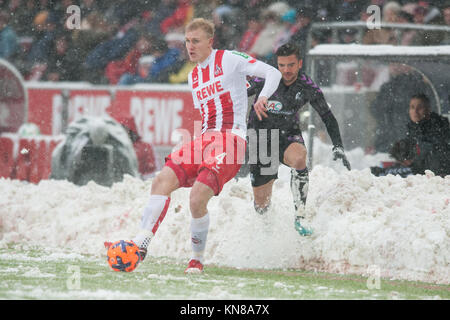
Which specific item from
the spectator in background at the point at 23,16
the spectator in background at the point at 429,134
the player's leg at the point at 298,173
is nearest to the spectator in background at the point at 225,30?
the spectator in background at the point at 23,16

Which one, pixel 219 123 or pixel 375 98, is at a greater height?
pixel 375 98

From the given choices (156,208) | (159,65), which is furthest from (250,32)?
(156,208)

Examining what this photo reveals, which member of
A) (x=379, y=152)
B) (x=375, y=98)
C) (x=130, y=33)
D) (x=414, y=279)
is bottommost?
(x=414, y=279)

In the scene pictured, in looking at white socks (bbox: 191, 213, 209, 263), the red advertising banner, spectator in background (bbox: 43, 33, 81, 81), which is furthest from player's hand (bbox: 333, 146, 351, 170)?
spectator in background (bbox: 43, 33, 81, 81)

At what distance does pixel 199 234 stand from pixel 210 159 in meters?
0.57

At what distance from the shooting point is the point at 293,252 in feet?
20.6

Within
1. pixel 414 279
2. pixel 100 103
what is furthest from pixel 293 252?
pixel 100 103

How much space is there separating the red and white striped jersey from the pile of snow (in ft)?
4.07

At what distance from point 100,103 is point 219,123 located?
609cm

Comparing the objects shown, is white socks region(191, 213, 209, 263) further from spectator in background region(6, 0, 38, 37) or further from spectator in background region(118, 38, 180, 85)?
spectator in background region(6, 0, 38, 37)

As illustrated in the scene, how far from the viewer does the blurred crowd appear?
11.2 metres

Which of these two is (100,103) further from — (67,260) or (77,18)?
(67,260)

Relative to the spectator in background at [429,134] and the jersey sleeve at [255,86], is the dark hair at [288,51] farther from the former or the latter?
the spectator in background at [429,134]
